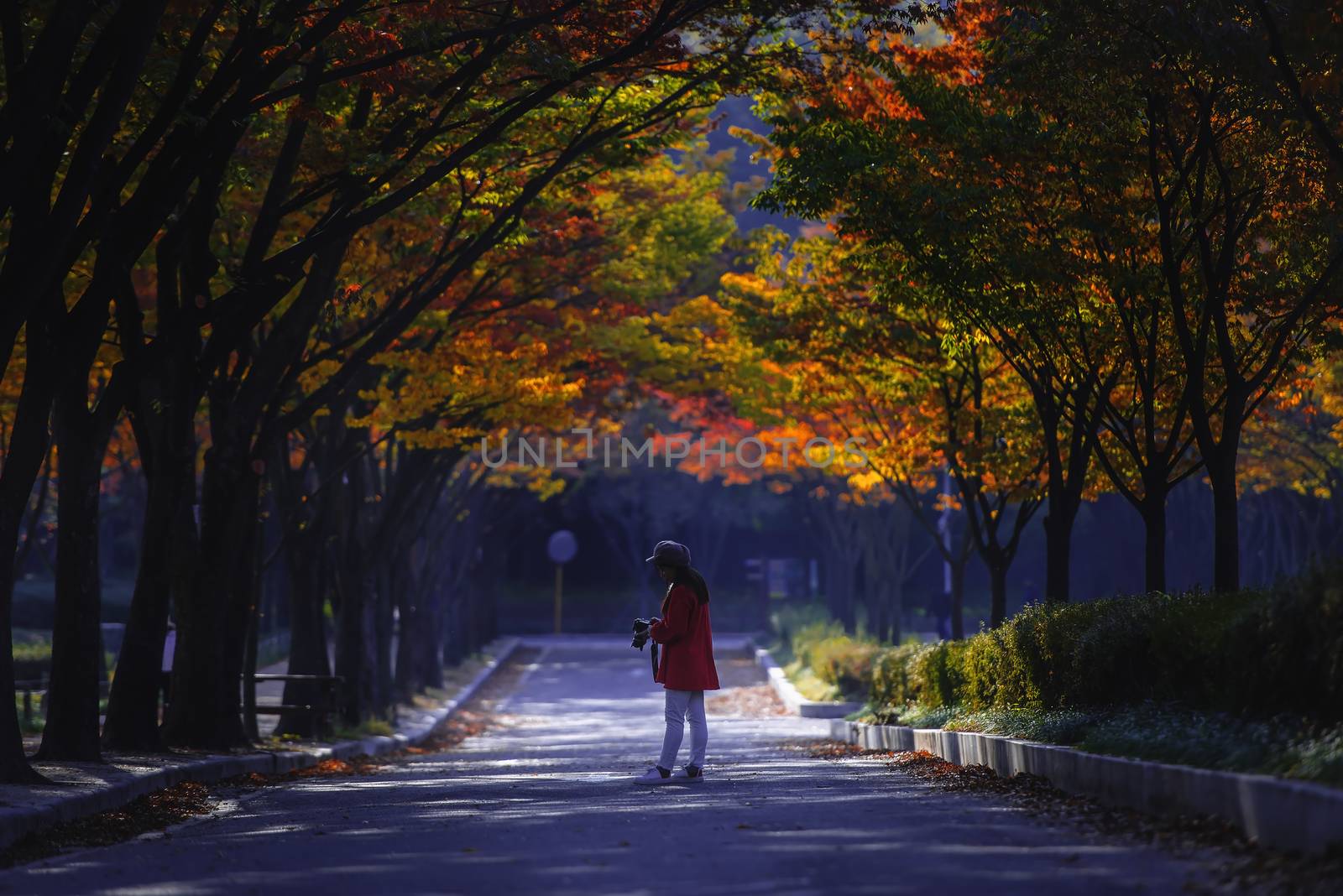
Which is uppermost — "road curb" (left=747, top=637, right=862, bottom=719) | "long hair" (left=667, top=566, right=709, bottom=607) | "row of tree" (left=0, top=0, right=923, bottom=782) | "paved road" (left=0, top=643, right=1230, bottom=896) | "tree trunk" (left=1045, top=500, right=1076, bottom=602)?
"row of tree" (left=0, top=0, right=923, bottom=782)

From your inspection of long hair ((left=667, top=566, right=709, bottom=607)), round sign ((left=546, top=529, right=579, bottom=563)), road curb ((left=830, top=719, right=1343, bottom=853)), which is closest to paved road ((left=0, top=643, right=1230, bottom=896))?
road curb ((left=830, top=719, right=1343, bottom=853))

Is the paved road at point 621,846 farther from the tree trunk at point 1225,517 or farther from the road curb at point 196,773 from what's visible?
the tree trunk at point 1225,517

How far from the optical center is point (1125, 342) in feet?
56.3

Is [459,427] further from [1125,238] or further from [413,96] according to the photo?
[1125,238]

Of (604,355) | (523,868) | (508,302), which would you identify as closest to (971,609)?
(604,355)

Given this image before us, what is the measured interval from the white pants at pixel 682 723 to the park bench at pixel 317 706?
902 cm

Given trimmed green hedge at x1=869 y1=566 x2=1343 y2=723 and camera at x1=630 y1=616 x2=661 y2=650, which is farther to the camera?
camera at x1=630 y1=616 x2=661 y2=650

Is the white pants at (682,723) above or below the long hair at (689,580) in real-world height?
below

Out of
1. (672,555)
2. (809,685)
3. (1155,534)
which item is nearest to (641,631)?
(672,555)

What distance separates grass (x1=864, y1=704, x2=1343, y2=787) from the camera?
25.6 ft

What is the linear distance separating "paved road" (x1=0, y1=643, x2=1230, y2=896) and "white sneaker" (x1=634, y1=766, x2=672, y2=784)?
142mm

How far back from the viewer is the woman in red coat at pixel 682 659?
13594mm

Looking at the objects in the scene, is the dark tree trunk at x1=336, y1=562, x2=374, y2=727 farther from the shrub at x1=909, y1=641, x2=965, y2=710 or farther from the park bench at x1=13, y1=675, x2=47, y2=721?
the shrub at x1=909, y1=641, x2=965, y2=710

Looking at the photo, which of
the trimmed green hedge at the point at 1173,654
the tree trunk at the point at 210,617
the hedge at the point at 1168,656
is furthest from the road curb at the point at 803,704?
the tree trunk at the point at 210,617
